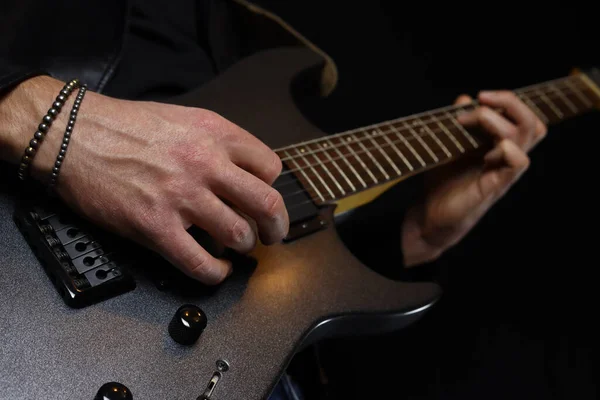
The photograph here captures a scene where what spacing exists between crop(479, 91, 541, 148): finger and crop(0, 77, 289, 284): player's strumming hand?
1.90ft

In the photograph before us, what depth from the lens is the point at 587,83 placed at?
1.31m

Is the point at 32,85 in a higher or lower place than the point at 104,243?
higher

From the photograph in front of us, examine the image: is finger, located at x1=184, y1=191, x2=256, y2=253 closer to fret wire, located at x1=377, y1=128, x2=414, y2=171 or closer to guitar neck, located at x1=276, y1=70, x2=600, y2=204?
guitar neck, located at x1=276, y1=70, x2=600, y2=204

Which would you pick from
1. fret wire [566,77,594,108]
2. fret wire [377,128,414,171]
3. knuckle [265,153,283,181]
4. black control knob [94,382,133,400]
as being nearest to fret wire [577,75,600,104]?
fret wire [566,77,594,108]

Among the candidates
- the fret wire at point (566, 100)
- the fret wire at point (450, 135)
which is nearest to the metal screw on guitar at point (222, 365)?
the fret wire at point (450, 135)

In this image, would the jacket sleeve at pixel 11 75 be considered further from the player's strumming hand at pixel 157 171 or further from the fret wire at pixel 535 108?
the fret wire at pixel 535 108

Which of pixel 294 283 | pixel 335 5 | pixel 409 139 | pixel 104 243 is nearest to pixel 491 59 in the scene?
pixel 335 5

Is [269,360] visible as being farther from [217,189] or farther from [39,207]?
[39,207]

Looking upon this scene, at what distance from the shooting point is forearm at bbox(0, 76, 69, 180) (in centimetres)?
62

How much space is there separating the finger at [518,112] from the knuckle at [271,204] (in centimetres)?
59

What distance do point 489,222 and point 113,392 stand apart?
3.42ft

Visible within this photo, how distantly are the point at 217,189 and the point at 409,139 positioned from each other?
1.40 feet

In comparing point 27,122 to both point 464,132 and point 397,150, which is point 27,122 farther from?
point 464,132

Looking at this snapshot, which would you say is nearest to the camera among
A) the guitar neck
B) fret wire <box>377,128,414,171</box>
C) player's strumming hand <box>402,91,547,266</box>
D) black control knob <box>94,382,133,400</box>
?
black control knob <box>94,382,133,400</box>
